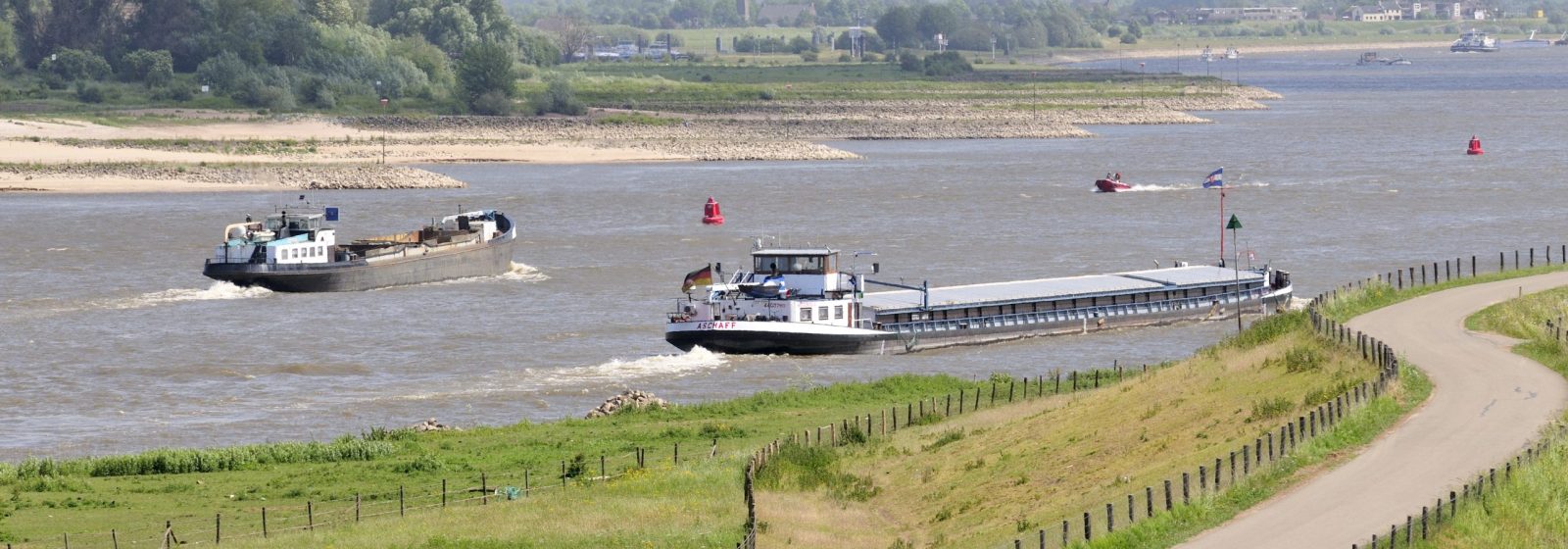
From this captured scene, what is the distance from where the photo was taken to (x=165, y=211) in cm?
Result: 12244

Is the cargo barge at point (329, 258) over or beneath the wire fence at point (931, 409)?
over

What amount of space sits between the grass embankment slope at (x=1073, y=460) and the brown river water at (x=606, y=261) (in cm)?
1526

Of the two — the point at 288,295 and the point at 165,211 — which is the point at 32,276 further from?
the point at 165,211

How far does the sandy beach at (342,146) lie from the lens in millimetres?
142875

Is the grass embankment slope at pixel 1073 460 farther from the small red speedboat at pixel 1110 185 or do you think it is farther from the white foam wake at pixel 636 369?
the small red speedboat at pixel 1110 185

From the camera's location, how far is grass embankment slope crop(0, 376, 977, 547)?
38344mm

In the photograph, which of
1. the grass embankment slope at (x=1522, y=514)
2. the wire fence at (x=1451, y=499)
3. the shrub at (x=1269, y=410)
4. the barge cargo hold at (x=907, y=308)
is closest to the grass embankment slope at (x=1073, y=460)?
the shrub at (x=1269, y=410)

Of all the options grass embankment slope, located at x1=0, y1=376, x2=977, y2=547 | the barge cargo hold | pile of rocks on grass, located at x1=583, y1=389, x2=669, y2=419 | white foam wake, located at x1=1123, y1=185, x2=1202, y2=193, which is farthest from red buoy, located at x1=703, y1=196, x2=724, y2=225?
grass embankment slope, located at x1=0, y1=376, x2=977, y2=547

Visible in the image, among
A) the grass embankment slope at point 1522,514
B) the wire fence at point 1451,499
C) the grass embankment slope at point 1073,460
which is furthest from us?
the grass embankment slope at point 1073,460

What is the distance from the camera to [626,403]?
55438 mm

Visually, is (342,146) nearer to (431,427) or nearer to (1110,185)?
(1110,185)

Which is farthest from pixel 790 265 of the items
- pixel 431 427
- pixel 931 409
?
pixel 431 427

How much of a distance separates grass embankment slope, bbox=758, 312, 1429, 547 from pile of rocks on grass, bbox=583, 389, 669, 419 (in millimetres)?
8696

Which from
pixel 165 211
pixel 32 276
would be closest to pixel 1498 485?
pixel 32 276
